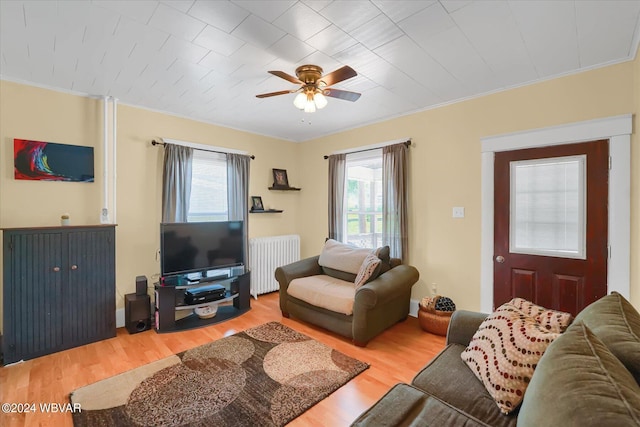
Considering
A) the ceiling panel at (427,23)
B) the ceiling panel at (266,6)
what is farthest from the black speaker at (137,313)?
the ceiling panel at (427,23)

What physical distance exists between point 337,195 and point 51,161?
3317 mm

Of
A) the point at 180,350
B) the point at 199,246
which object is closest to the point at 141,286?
the point at 199,246

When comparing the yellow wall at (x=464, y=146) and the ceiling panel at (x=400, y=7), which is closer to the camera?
the ceiling panel at (x=400, y=7)

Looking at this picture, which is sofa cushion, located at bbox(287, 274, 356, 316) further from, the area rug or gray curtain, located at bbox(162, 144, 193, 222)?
gray curtain, located at bbox(162, 144, 193, 222)

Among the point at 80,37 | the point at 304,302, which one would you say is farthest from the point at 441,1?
the point at 304,302

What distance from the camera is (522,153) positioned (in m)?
2.75

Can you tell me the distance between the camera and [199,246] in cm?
349

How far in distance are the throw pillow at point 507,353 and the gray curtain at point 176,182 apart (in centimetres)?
339

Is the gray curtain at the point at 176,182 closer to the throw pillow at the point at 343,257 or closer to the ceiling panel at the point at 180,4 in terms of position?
the throw pillow at the point at 343,257

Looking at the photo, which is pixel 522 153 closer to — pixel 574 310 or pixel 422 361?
pixel 574 310

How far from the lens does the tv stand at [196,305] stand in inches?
122

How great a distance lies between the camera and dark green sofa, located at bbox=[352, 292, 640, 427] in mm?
729

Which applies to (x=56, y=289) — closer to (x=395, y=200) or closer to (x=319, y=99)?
(x=319, y=99)

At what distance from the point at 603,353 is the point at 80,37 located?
10.9ft
